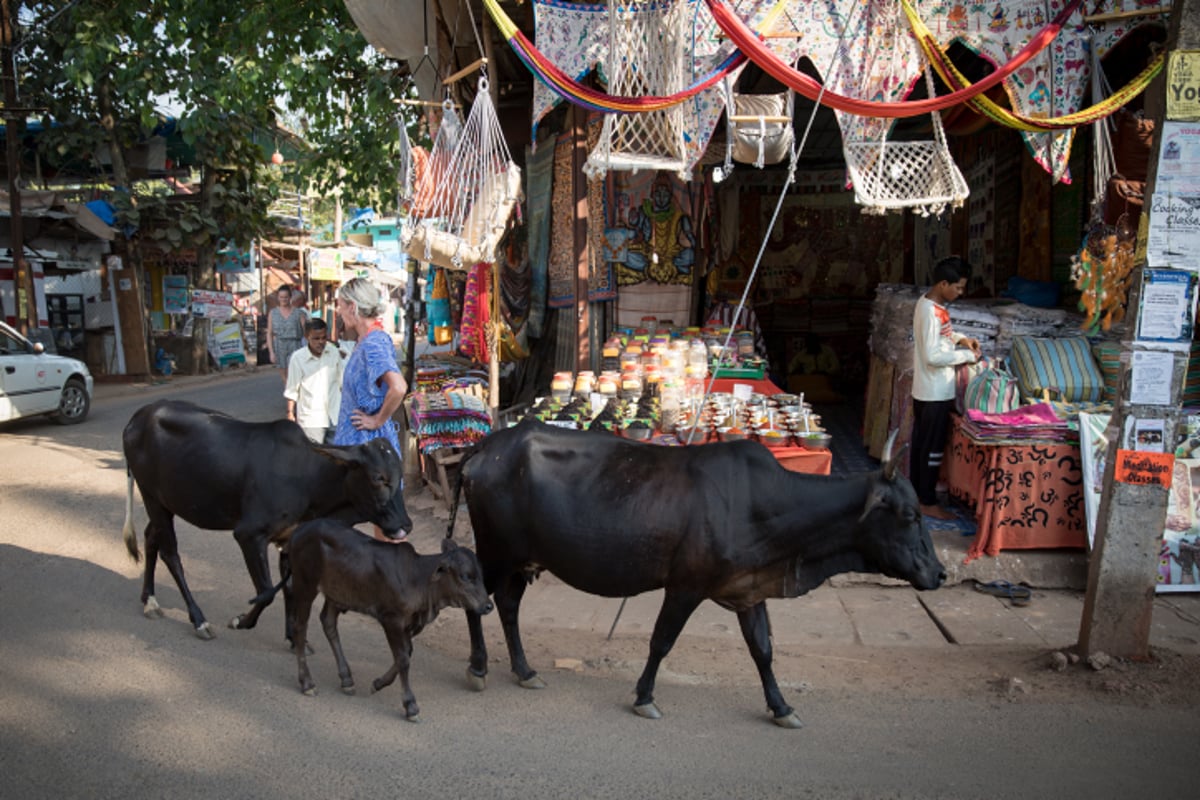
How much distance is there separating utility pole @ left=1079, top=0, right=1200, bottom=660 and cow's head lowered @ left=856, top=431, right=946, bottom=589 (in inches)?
52.0

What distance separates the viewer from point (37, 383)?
12.4 m

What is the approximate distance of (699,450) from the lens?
416 centimetres

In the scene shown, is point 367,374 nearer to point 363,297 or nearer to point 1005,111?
point 363,297

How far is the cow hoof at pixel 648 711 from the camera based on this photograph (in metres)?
4.07

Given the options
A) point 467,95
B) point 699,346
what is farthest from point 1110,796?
point 467,95

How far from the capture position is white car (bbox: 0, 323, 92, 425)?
39.2 feet

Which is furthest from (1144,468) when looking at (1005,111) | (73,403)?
(73,403)

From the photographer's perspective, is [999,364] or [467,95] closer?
[999,364]

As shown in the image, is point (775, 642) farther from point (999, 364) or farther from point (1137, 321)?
point (999, 364)

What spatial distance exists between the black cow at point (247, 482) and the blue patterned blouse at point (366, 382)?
0.24m

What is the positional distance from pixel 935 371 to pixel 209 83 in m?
10.3

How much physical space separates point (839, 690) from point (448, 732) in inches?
74.9

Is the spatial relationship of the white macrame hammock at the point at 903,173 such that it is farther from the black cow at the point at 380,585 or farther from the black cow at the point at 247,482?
the black cow at the point at 380,585

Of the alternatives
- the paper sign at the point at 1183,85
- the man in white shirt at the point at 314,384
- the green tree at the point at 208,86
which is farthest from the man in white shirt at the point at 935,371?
the green tree at the point at 208,86
